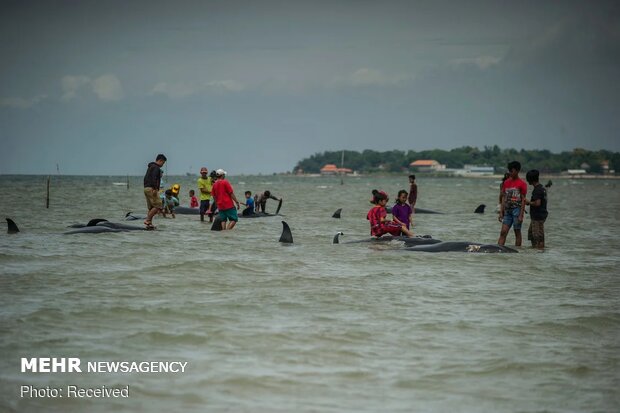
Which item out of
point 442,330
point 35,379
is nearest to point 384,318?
point 442,330

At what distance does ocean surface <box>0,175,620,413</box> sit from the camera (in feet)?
21.4

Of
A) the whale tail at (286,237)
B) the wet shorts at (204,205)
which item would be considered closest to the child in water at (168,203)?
the wet shorts at (204,205)

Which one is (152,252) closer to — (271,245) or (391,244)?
(271,245)

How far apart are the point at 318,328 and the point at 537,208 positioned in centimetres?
927

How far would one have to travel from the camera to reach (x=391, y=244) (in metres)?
17.1

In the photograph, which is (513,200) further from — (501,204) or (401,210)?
(401,210)

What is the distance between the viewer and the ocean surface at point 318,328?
652 cm

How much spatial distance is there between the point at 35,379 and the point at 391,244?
11209 millimetres

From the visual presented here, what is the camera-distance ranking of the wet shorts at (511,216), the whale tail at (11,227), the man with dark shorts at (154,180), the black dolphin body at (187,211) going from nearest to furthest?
the wet shorts at (511,216), the man with dark shorts at (154,180), the whale tail at (11,227), the black dolphin body at (187,211)

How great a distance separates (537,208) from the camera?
16.6 m

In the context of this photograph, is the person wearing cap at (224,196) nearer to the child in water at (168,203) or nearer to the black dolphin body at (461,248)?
the black dolphin body at (461,248)

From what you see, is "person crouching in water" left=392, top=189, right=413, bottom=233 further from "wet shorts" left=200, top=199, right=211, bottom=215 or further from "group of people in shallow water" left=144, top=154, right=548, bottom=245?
"wet shorts" left=200, top=199, right=211, bottom=215

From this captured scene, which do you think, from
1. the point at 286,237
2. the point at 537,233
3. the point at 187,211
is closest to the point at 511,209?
the point at 537,233

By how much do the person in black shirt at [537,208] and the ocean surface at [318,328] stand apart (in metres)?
1.13
